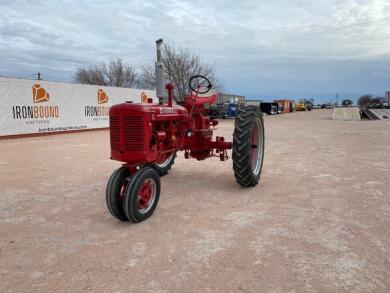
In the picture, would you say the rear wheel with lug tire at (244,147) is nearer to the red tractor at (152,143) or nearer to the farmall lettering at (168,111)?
the red tractor at (152,143)

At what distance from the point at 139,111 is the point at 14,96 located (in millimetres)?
11614

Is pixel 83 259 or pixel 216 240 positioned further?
A: pixel 216 240

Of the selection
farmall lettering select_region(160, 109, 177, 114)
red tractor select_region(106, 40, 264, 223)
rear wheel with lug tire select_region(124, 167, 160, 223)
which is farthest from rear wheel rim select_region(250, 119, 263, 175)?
rear wheel with lug tire select_region(124, 167, 160, 223)

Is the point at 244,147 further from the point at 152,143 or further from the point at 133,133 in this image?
the point at 133,133

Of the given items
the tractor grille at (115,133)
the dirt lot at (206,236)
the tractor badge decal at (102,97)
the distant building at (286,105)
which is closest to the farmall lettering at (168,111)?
the tractor grille at (115,133)

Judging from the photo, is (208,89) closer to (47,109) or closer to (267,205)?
(267,205)

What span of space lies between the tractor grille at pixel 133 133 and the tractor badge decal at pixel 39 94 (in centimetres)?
1191

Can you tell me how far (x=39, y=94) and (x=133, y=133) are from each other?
1217 centimetres

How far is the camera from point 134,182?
3811 mm

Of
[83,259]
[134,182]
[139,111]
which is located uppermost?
[139,111]

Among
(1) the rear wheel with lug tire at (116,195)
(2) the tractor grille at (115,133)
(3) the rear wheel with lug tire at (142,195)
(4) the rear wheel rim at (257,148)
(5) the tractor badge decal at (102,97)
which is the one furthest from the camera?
(5) the tractor badge decal at (102,97)

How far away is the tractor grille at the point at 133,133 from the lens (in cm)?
414

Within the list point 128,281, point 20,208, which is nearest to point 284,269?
point 128,281

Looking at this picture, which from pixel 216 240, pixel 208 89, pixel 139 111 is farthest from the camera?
pixel 208 89
